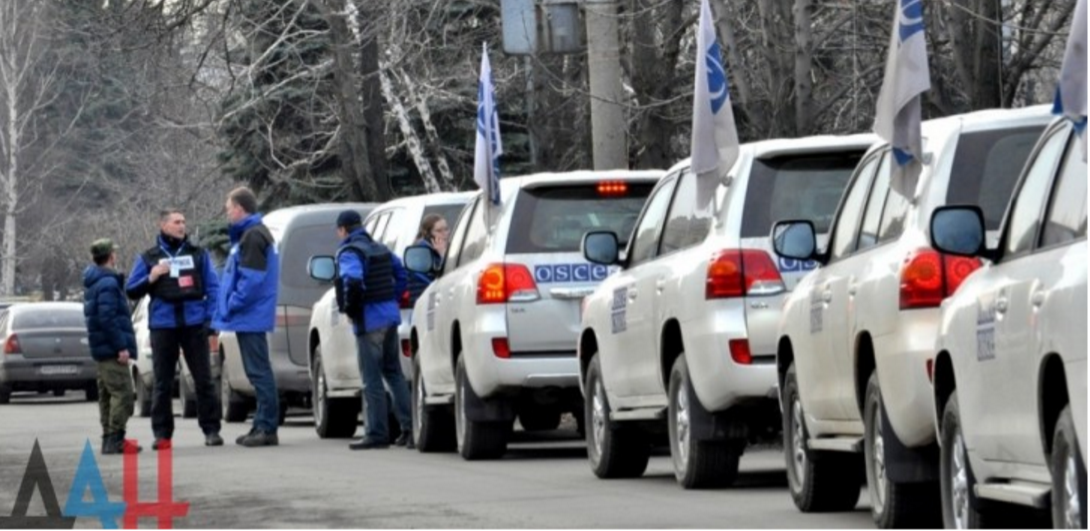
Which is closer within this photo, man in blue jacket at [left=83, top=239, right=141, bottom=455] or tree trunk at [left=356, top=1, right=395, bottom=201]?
man in blue jacket at [left=83, top=239, right=141, bottom=455]

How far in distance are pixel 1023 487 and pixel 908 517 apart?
222 centimetres

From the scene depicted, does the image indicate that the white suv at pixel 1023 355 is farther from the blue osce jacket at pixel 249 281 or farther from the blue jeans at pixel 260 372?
the blue jeans at pixel 260 372

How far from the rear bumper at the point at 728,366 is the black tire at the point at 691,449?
0.32m

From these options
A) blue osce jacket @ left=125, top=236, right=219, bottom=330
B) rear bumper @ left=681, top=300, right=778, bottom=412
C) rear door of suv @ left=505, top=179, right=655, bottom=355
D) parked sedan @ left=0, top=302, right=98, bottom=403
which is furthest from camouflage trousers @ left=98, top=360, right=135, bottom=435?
parked sedan @ left=0, top=302, right=98, bottom=403

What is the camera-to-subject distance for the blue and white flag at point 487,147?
1767 centimetres

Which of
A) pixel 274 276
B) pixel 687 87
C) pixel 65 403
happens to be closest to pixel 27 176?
pixel 65 403

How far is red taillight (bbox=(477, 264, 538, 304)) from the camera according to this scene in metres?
16.8

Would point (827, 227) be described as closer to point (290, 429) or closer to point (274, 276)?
point (274, 276)

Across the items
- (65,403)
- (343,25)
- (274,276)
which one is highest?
(343,25)

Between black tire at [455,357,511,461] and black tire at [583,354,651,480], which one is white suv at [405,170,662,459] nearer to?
black tire at [455,357,511,461]

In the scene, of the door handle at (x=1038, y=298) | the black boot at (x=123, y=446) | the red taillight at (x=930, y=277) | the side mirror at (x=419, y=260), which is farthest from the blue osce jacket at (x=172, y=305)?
the door handle at (x=1038, y=298)

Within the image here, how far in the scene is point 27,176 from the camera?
87.9m

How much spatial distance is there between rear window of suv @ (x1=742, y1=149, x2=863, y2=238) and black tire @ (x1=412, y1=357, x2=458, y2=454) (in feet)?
18.4

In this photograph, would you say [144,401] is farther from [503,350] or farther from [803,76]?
[503,350]
